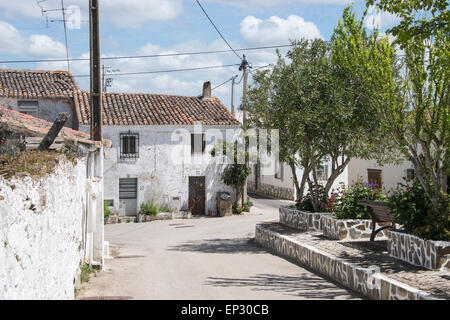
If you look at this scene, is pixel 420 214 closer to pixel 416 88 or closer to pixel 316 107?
pixel 416 88

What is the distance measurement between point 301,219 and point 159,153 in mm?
12741

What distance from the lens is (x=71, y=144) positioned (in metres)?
9.88

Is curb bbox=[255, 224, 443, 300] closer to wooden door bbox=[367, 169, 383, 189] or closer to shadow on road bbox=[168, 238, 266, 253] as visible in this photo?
shadow on road bbox=[168, 238, 266, 253]

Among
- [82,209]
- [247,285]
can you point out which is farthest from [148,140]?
[247,285]

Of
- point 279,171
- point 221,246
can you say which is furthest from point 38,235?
point 279,171

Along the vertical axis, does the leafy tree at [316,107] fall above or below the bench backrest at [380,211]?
above

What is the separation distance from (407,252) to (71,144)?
6913 mm

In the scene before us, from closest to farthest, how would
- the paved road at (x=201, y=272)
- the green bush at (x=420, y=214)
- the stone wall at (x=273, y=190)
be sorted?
the green bush at (x=420, y=214), the paved road at (x=201, y=272), the stone wall at (x=273, y=190)

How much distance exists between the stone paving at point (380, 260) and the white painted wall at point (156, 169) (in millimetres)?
12515

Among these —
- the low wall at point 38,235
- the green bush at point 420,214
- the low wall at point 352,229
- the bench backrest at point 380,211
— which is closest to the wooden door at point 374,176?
the low wall at point 352,229

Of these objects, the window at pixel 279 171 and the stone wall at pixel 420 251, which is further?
the window at pixel 279 171

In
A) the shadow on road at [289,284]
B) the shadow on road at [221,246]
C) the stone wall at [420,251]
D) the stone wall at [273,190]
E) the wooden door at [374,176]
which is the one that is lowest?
the shadow on road at [221,246]

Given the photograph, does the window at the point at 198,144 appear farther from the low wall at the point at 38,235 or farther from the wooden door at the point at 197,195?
the low wall at the point at 38,235

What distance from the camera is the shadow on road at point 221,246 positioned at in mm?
15117
